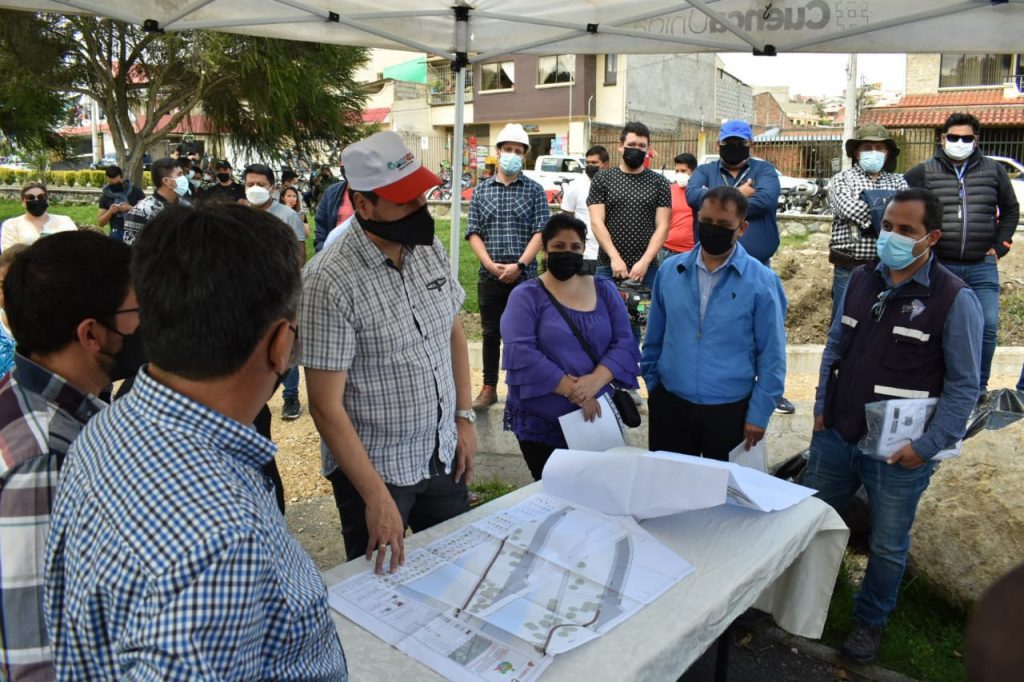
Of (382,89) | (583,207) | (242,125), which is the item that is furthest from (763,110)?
(583,207)

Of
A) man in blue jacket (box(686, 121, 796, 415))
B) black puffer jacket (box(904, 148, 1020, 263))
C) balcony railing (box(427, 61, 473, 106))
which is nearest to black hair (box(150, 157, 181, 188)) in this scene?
man in blue jacket (box(686, 121, 796, 415))

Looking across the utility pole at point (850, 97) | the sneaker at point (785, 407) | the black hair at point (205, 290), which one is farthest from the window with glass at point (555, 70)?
the black hair at point (205, 290)

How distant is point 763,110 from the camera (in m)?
43.5

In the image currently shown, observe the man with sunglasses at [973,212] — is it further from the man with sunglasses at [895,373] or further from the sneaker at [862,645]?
the sneaker at [862,645]

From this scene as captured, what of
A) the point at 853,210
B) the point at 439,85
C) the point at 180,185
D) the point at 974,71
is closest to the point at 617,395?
the point at 853,210

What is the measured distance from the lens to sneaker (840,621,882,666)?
3018mm

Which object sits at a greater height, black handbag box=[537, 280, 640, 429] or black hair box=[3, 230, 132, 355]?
black hair box=[3, 230, 132, 355]

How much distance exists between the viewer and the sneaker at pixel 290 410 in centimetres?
579

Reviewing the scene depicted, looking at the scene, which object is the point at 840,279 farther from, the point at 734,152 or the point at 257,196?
the point at 257,196

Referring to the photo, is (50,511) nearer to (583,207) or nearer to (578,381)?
(578,381)

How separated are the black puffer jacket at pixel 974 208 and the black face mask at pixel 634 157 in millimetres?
1840

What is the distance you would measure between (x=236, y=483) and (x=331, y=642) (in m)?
0.39

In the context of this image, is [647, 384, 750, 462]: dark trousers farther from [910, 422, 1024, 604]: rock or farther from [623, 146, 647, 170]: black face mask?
[623, 146, 647, 170]: black face mask

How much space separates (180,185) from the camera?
6195 mm
